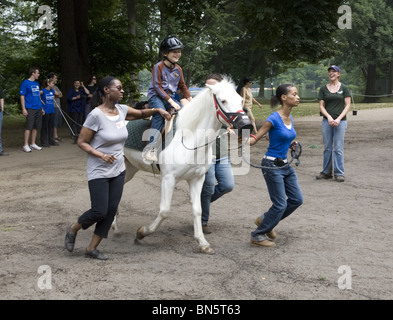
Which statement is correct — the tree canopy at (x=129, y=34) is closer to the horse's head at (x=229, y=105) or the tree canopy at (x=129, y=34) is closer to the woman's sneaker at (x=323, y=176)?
the woman's sneaker at (x=323, y=176)

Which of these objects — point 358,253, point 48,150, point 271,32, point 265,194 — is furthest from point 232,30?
point 358,253

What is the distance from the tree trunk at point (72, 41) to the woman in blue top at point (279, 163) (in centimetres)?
1471

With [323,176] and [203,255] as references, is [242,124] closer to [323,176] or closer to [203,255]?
[203,255]

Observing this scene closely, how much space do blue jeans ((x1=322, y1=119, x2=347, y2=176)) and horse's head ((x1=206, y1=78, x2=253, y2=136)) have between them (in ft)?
17.2

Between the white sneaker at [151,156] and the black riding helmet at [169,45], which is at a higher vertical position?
the black riding helmet at [169,45]

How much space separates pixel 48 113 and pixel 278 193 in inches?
426

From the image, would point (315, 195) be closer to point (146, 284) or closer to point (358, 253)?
point (358, 253)

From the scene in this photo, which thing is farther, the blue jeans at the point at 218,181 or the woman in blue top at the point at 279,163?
the blue jeans at the point at 218,181

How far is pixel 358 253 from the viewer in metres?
5.97

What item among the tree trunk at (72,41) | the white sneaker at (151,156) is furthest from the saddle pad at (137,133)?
the tree trunk at (72,41)

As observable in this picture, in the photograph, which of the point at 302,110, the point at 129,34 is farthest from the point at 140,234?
the point at 302,110

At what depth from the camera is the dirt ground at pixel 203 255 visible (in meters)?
4.86
